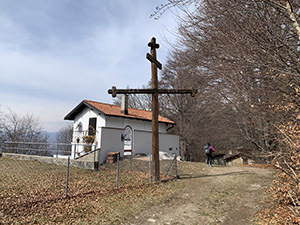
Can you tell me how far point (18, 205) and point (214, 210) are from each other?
5.51 metres

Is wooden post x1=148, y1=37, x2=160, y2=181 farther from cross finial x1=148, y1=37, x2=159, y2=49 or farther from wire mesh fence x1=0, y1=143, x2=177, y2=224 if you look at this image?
wire mesh fence x1=0, y1=143, x2=177, y2=224

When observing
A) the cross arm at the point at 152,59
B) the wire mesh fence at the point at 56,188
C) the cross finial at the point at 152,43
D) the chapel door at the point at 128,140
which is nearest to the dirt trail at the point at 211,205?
the wire mesh fence at the point at 56,188

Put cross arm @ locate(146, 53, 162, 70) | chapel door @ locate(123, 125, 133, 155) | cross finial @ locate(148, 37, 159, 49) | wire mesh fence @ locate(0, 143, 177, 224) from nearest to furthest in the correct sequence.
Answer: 1. wire mesh fence @ locate(0, 143, 177, 224)
2. cross arm @ locate(146, 53, 162, 70)
3. cross finial @ locate(148, 37, 159, 49)
4. chapel door @ locate(123, 125, 133, 155)

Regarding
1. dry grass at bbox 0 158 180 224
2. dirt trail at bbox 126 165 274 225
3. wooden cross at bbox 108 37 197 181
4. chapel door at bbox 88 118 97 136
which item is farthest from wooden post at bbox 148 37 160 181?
chapel door at bbox 88 118 97 136

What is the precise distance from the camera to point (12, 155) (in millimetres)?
16438

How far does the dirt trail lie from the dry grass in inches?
22.5

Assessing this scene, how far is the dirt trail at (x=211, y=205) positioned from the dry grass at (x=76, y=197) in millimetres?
570

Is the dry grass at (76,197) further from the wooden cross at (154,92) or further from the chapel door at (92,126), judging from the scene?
the chapel door at (92,126)

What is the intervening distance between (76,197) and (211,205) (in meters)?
4.31

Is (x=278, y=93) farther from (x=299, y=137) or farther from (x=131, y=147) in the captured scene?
(x=131, y=147)

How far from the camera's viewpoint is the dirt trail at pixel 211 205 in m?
4.84

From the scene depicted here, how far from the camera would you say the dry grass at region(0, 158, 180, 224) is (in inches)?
191

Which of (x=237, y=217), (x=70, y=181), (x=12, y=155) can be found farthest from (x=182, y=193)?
(x=12, y=155)

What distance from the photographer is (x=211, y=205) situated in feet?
19.2
